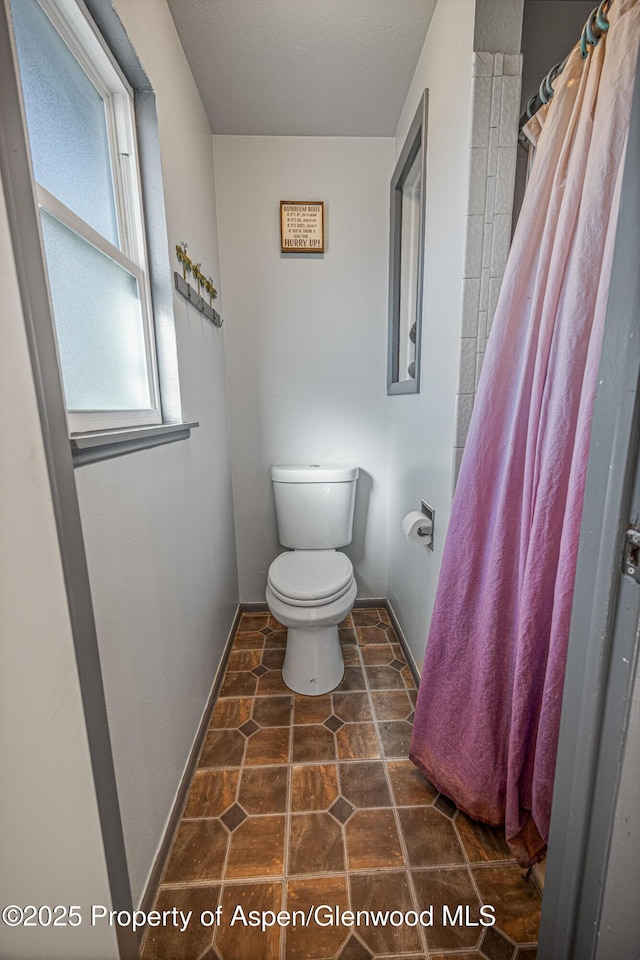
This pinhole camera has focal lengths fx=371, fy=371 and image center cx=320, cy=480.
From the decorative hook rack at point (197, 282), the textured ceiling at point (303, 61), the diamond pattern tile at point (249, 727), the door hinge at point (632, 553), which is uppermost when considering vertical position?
the textured ceiling at point (303, 61)

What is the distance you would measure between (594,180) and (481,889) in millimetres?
1532

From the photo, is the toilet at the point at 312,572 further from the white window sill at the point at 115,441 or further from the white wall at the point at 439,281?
the white window sill at the point at 115,441

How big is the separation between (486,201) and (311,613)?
137cm

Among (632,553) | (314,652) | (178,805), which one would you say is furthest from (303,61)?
(178,805)

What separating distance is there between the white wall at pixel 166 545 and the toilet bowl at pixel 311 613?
283 millimetres

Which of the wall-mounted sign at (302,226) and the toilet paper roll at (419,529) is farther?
the wall-mounted sign at (302,226)

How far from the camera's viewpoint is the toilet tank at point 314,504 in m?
1.77

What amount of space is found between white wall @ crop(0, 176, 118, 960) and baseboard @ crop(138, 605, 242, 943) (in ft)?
0.66

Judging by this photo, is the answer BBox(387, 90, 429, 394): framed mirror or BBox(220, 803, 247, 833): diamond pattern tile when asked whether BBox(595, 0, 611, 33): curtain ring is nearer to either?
BBox(387, 90, 429, 394): framed mirror

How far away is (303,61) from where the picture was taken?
4.25ft

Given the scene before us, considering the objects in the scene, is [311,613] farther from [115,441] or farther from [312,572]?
[115,441]

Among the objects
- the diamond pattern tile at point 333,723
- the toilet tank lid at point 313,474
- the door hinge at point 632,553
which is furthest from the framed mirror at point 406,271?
the diamond pattern tile at point 333,723

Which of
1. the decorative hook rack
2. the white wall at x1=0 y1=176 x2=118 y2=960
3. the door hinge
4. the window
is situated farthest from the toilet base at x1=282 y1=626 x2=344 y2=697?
the decorative hook rack

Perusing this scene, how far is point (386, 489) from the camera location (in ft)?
Result: 6.46
